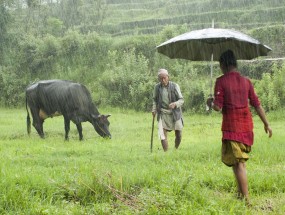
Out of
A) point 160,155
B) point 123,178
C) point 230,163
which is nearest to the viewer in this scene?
point 230,163

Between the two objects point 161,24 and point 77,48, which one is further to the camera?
point 161,24

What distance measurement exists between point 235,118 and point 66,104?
7324mm

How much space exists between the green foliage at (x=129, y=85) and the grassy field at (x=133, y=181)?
395 inches

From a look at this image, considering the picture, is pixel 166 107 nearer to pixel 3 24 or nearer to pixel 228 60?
pixel 228 60

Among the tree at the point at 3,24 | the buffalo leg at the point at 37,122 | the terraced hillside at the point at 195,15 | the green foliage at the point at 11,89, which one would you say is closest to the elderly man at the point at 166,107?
the buffalo leg at the point at 37,122

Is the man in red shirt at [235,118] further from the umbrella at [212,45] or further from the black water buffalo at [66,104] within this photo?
the black water buffalo at [66,104]

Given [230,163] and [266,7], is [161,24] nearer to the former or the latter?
[266,7]

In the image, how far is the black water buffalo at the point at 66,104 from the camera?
11461mm

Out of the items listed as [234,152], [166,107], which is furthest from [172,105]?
[234,152]

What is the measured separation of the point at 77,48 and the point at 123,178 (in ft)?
69.1

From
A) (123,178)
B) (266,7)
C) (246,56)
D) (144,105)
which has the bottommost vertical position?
(144,105)

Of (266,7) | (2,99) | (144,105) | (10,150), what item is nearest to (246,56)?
(10,150)

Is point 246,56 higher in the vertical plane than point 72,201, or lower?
higher

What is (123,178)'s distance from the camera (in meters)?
5.56
